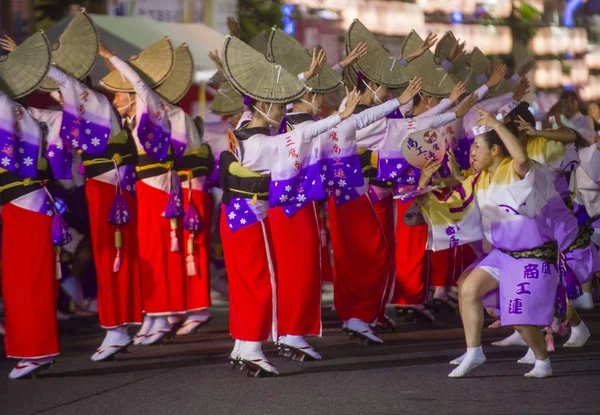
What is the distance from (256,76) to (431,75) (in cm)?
267

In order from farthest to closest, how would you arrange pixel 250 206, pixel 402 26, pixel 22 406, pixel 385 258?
1. pixel 402 26
2. pixel 385 258
3. pixel 250 206
4. pixel 22 406

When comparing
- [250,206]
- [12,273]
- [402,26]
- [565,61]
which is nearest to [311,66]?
[250,206]

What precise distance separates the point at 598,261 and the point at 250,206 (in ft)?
9.93

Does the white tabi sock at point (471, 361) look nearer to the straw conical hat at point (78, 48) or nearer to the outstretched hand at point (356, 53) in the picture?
the outstretched hand at point (356, 53)

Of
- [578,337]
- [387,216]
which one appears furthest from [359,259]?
[578,337]

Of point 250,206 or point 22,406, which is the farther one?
point 250,206

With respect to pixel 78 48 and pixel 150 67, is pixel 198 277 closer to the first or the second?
pixel 150 67

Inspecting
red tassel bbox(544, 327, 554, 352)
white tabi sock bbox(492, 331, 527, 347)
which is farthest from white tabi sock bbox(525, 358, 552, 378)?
white tabi sock bbox(492, 331, 527, 347)

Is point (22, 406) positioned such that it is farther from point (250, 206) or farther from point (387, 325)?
point (387, 325)

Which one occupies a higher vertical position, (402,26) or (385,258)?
(402,26)

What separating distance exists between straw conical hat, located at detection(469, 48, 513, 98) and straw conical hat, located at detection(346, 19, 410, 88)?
1.82 metres

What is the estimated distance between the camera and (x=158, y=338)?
343 inches

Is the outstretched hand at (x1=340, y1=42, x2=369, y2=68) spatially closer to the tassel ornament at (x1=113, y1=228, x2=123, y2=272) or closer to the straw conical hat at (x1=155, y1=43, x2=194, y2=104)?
the straw conical hat at (x1=155, y1=43, x2=194, y2=104)

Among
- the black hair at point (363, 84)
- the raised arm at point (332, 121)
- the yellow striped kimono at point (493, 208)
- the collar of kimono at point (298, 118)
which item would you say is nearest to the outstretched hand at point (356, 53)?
the black hair at point (363, 84)
